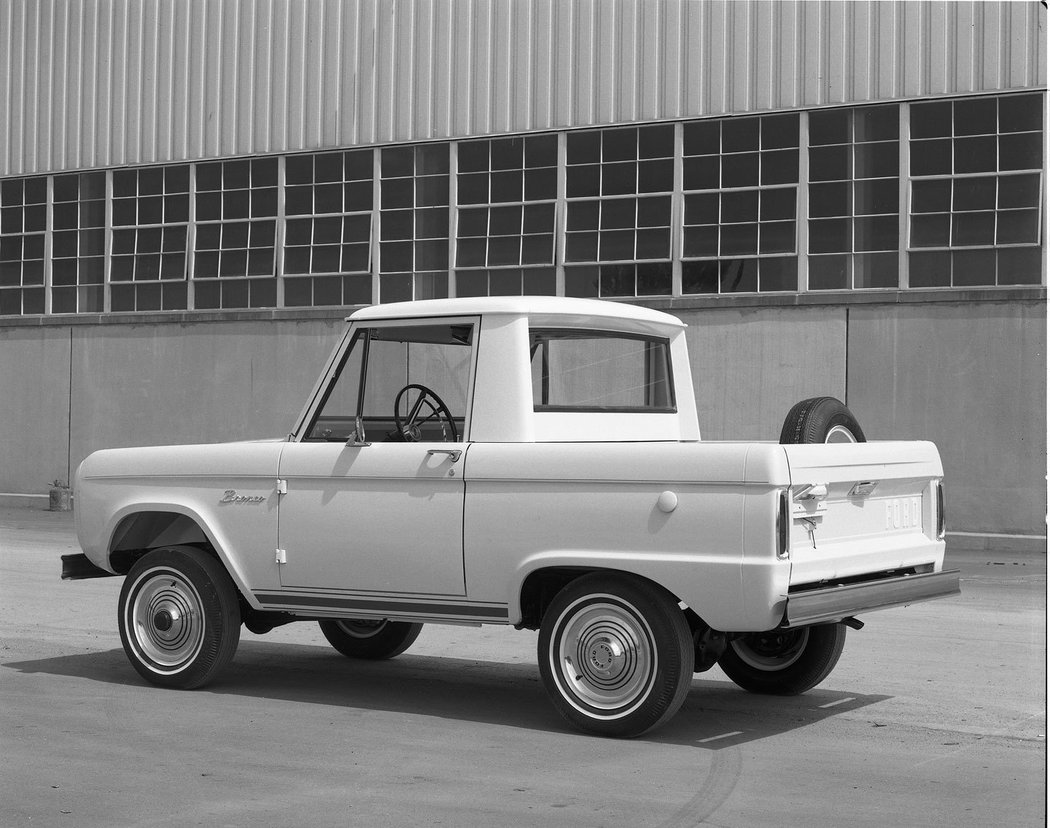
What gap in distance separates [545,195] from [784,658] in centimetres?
1393

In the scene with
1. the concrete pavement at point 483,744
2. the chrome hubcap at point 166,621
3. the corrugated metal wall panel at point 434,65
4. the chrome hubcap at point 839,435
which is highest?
the corrugated metal wall panel at point 434,65

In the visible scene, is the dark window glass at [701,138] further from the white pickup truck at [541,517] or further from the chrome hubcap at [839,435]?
the chrome hubcap at [839,435]

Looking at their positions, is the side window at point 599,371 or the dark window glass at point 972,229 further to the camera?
the dark window glass at point 972,229

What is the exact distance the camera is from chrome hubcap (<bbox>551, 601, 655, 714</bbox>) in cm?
707

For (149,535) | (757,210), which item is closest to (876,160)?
(757,210)

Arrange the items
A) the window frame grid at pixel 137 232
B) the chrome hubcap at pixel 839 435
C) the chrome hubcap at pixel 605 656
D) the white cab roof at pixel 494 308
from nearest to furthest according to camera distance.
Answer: the chrome hubcap at pixel 605 656
the chrome hubcap at pixel 839 435
the white cab roof at pixel 494 308
the window frame grid at pixel 137 232

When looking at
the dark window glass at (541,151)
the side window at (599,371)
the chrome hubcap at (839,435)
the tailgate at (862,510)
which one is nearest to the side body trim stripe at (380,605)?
the side window at (599,371)

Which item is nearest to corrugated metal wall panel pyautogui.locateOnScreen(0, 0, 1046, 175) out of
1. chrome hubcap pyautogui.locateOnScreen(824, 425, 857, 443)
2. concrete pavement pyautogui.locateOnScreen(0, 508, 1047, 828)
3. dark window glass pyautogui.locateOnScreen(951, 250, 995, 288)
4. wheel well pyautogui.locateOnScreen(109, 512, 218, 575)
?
dark window glass pyautogui.locateOnScreen(951, 250, 995, 288)

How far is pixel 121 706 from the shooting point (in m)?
7.93

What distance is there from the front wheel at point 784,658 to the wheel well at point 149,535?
306 cm

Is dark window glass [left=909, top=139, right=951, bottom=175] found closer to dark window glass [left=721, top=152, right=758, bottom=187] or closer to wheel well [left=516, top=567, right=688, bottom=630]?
dark window glass [left=721, top=152, right=758, bottom=187]

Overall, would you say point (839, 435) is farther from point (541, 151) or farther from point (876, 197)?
point (541, 151)

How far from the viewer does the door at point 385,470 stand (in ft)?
25.1

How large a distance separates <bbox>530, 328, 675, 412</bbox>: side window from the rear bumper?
4.99ft
